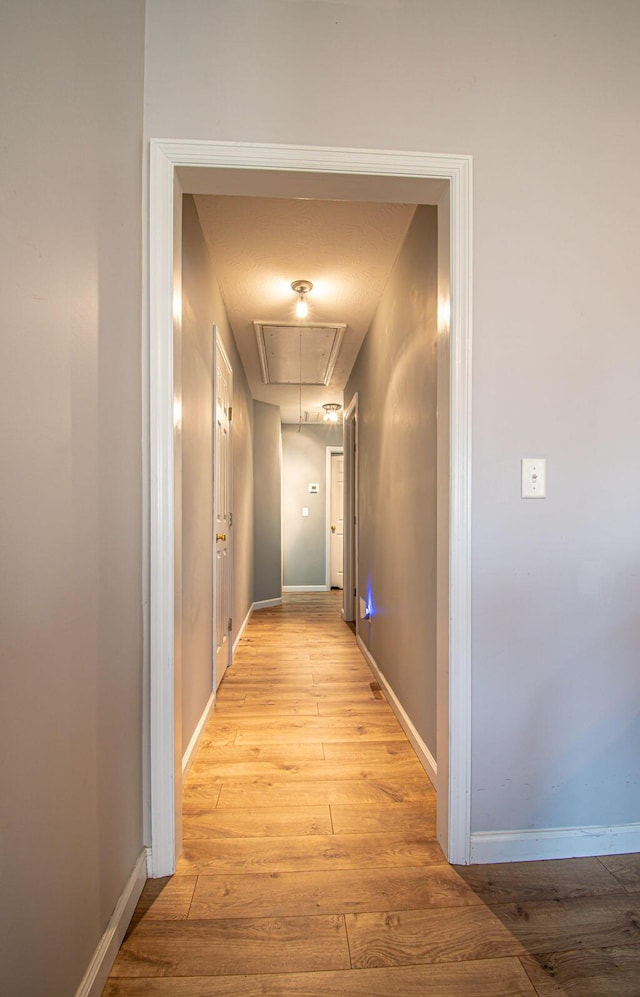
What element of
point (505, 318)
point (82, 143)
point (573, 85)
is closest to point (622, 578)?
point (505, 318)

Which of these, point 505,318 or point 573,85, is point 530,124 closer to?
point 573,85

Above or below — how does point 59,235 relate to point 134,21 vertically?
below

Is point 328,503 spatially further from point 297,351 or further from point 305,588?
point 297,351

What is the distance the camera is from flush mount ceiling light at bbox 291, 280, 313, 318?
9.20 feet

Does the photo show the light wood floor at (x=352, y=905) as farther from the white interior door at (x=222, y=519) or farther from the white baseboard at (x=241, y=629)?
the white baseboard at (x=241, y=629)

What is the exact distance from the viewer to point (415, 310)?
216 cm

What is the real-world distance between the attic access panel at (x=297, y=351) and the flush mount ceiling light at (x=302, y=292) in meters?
0.34

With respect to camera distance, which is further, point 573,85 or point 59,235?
point 573,85

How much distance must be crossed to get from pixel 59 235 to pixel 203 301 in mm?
1545

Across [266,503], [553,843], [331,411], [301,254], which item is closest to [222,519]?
[301,254]

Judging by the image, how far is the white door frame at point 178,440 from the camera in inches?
52.8

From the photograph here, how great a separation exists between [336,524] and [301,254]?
4.85 metres

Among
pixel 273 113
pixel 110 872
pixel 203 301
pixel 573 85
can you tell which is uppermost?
pixel 573 85

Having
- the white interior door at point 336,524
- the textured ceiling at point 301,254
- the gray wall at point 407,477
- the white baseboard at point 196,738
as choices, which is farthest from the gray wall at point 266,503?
the white baseboard at point 196,738
